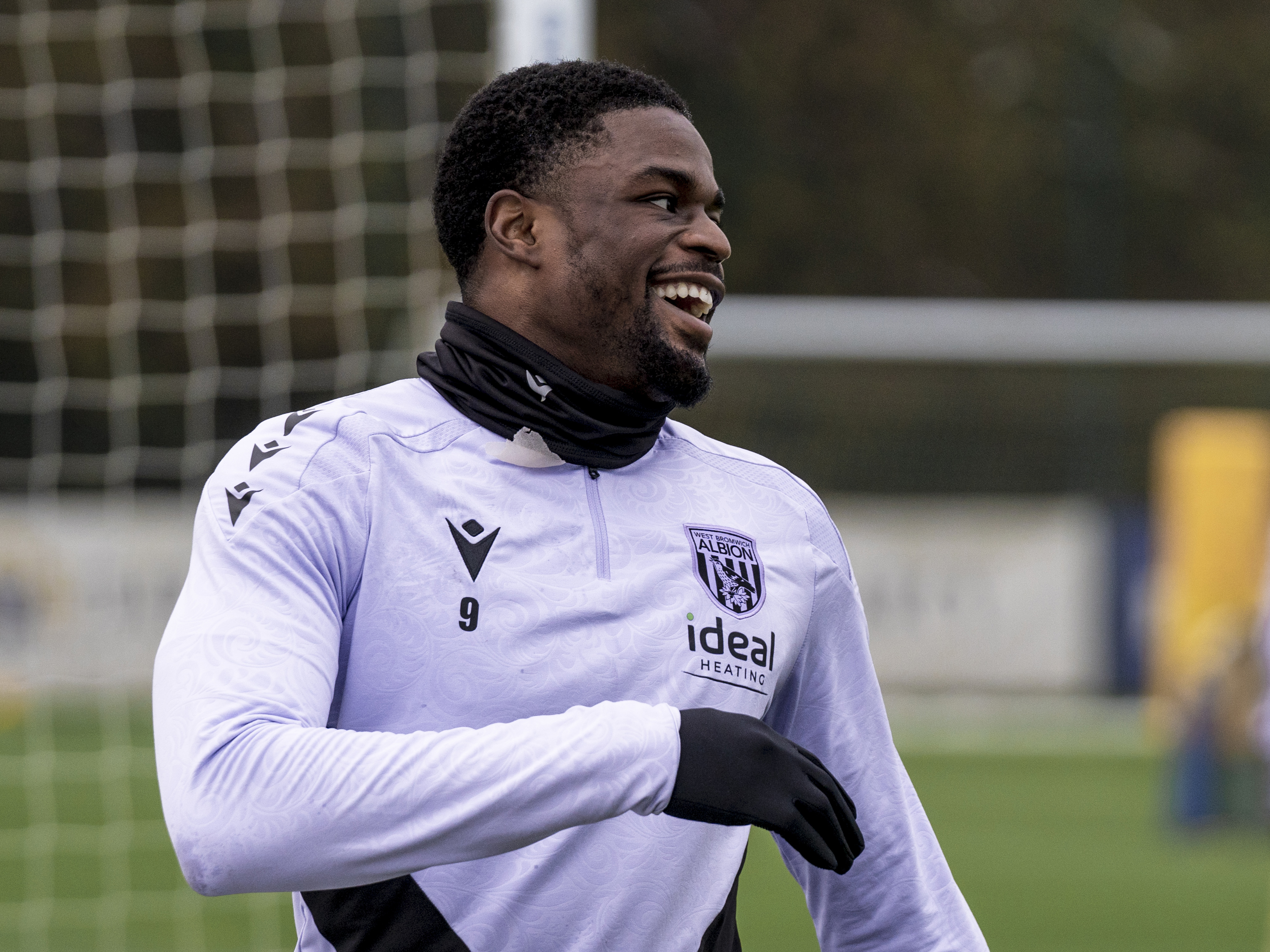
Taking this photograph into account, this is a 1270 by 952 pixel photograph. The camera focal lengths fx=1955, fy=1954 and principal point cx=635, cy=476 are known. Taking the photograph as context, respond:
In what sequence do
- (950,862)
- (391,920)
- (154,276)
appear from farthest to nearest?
(154,276) → (950,862) → (391,920)

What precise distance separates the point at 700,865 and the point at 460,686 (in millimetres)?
341

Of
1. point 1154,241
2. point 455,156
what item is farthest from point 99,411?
point 455,156

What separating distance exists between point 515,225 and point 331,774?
74 centimetres

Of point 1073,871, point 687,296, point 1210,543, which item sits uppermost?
point 687,296

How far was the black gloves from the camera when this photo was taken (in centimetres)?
178

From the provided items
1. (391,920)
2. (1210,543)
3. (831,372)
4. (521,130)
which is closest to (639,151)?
(521,130)

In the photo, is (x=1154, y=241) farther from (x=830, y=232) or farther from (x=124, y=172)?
(x=124, y=172)

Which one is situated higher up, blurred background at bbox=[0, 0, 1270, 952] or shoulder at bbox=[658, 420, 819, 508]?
shoulder at bbox=[658, 420, 819, 508]

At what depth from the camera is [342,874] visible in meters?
1.73

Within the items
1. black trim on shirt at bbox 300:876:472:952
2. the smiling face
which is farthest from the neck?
black trim on shirt at bbox 300:876:472:952

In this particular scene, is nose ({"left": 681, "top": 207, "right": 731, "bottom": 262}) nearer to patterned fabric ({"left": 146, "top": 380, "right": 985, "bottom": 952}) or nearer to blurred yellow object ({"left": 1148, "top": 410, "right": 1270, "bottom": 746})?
patterned fabric ({"left": 146, "top": 380, "right": 985, "bottom": 952})

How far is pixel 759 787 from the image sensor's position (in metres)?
1.81

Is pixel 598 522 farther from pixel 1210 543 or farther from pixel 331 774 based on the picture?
pixel 1210 543

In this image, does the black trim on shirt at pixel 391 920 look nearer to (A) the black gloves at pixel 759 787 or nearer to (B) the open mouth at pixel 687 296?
(A) the black gloves at pixel 759 787
